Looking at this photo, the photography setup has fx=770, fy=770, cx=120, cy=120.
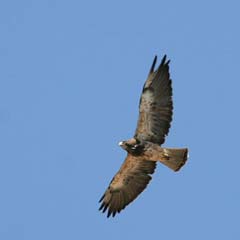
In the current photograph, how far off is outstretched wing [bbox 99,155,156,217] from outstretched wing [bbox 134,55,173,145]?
91cm

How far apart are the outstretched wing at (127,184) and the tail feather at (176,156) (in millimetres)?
1236

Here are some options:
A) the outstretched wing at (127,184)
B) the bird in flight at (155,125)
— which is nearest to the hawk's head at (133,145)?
the bird in flight at (155,125)

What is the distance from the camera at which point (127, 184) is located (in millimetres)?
21047

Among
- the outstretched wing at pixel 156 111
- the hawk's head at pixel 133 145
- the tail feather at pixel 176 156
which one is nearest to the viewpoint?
the tail feather at pixel 176 156

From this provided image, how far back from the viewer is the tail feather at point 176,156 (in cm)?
1944

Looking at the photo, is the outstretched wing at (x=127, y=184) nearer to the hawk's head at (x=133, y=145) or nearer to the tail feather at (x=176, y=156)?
the hawk's head at (x=133, y=145)

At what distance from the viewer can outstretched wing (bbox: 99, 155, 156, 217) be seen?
2073cm

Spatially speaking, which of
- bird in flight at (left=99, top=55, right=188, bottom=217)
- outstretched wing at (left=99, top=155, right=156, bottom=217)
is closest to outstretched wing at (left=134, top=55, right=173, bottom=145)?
bird in flight at (left=99, top=55, right=188, bottom=217)

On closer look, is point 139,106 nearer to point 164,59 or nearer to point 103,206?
point 164,59

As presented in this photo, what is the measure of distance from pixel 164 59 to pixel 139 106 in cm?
141

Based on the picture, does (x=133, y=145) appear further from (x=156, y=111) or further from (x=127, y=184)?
(x=127, y=184)

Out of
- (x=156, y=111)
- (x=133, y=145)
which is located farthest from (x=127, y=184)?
(x=156, y=111)

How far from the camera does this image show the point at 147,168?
68.2ft

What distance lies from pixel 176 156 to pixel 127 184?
217 centimetres
